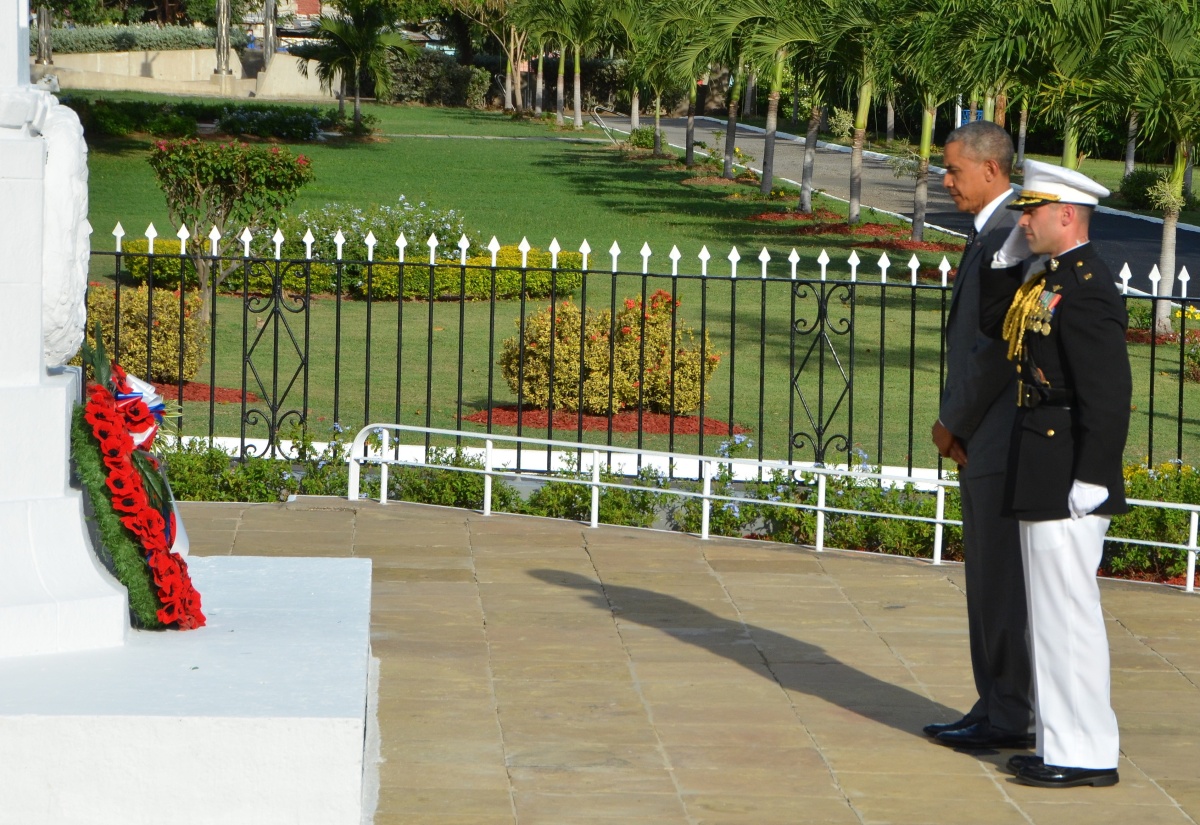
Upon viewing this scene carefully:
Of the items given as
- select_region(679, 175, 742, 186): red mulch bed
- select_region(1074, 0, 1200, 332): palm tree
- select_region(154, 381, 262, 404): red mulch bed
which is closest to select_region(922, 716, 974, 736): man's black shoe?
select_region(154, 381, 262, 404): red mulch bed

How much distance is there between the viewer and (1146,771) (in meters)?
4.77

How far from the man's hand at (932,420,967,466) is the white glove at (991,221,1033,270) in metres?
0.54

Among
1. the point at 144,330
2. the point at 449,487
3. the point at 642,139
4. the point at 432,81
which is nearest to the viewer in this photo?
the point at 449,487

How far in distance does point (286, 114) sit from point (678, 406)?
114ft

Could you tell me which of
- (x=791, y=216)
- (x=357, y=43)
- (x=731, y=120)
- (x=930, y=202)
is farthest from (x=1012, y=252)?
(x=357, y=43)

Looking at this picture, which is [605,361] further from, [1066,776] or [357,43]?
[357,43]

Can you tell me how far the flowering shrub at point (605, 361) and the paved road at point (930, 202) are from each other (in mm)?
10608

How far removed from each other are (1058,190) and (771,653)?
2.31 metres

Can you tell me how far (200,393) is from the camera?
14.2 m

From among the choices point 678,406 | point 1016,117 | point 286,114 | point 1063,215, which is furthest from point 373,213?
point 1016,117

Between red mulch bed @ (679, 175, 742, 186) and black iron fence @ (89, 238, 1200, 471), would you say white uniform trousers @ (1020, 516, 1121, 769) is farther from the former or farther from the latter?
red mulch bed @ (679, 175, 742, 186)

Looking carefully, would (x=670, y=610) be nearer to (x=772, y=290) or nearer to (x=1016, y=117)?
(x=772, y=290)

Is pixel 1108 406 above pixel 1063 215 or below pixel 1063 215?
below

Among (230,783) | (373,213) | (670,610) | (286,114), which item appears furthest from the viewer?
(286,114)
